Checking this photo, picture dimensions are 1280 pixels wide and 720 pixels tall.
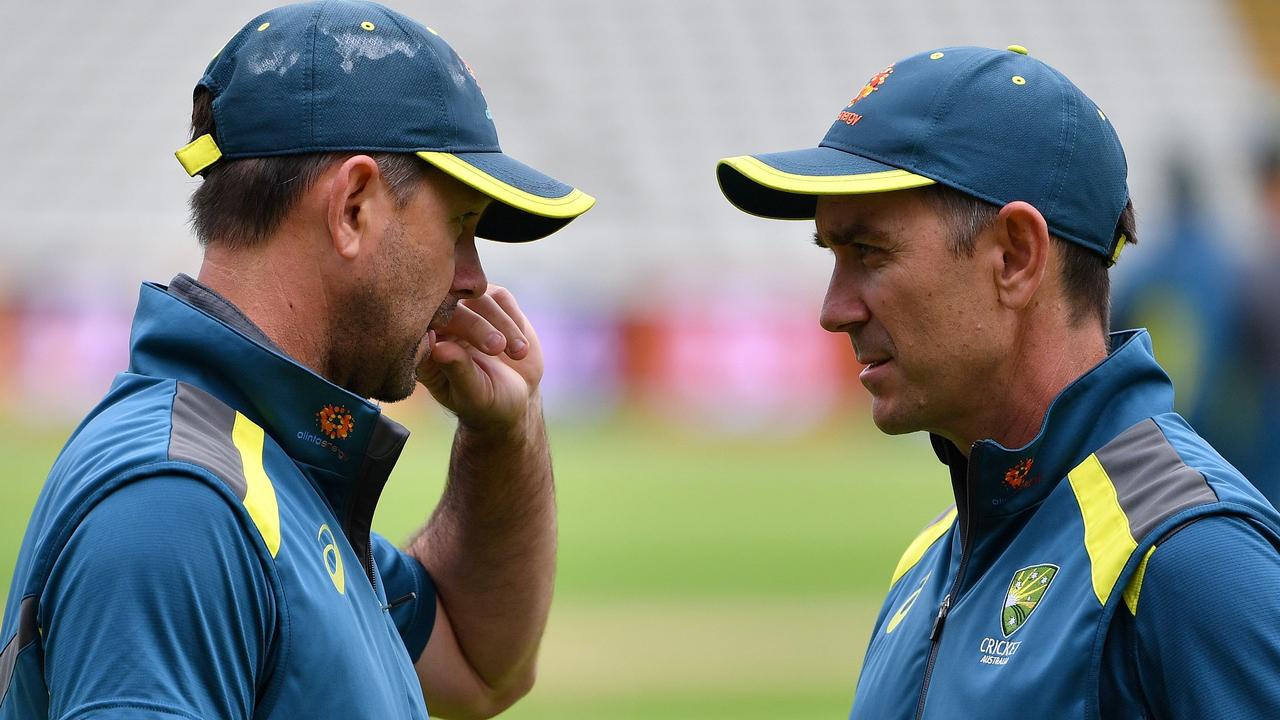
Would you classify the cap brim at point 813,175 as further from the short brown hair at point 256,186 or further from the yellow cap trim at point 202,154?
the yellow cap trim at point 202,154

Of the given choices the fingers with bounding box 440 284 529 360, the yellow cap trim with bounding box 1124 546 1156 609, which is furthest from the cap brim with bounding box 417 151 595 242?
the yellow cap trim with bounding box 1124 546 1156 609

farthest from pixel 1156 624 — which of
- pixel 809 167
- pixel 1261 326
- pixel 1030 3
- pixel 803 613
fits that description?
pixel 1030 3

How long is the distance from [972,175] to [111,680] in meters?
1.58

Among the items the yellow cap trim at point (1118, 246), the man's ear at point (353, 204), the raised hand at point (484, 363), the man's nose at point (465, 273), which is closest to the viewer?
the man's ear at point (353, 204)

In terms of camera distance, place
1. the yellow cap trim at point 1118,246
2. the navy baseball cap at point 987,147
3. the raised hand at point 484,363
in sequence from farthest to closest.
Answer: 1. the raised hand at point 484,363
2. the yellow cap trim at point 1118,246
3. the navy baseball cap at point 987,147

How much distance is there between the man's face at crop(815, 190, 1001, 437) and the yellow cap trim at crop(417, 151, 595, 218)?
51 cm

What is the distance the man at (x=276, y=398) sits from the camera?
6.30 ft

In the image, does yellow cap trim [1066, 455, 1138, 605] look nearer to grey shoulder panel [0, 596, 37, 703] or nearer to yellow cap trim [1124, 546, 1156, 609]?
yellow cap trim [1124, 546, 1156, 609]

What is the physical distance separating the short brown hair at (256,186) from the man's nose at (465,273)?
274 millimetres

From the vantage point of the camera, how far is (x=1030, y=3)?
32312 mm

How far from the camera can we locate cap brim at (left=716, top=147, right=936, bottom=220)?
2480 mm

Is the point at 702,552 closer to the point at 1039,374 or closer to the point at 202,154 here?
the point at 1039,374

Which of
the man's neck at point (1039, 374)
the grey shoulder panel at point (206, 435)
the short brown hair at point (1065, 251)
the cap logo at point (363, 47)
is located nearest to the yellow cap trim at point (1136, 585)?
the man's neck at point (1039, 374)

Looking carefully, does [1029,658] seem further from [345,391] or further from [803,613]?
[803,613]
